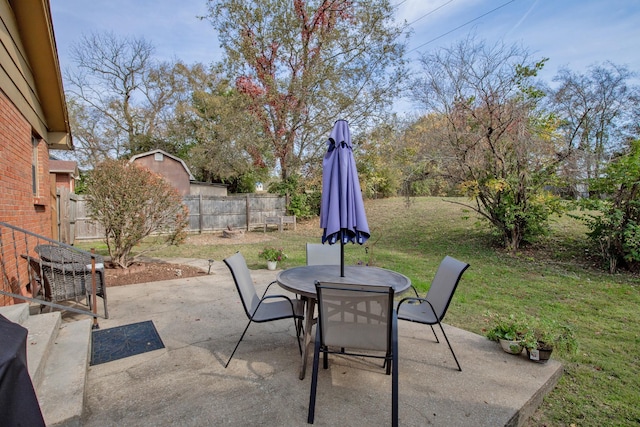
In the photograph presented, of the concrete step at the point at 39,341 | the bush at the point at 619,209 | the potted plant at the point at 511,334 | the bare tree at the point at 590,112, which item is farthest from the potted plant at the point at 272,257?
the bare tree at the point at 590,112

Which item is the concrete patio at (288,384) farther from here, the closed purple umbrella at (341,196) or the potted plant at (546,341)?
the closed purple umbrella at (341,196)

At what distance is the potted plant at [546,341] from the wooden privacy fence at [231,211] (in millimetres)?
11298

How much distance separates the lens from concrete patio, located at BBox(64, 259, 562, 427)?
2041 millimetres

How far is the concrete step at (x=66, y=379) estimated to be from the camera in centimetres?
186

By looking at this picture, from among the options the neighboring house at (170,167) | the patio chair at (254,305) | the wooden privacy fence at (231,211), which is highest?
the neighboring house at (170,167)

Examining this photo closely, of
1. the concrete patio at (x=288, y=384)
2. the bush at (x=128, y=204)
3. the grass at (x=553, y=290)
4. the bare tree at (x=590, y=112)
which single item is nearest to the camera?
the concrete patio at (x=288, y=384)

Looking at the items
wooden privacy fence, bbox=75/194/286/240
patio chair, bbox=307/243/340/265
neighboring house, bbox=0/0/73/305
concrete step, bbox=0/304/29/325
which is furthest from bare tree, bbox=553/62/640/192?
wooden privacy fence, bbox=75/194/286/240

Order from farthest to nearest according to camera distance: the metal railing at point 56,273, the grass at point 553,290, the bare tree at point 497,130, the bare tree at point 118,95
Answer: the bare tree at point 118,95, the bare tree at point 497,130, the metal railing at point 56,273, the grass at point 553,290

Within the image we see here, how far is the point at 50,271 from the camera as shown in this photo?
11.2 feet

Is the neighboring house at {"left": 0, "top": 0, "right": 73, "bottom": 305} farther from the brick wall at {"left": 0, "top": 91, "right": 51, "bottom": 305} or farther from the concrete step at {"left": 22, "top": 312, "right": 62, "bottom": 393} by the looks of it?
the concrete step at {"left": 22, "top": 312, "right": 62, "bottom": 393}

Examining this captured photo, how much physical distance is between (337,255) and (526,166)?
544 centimetres

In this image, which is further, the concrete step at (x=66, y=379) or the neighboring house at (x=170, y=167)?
the neighboring house at (x=170, y=167)

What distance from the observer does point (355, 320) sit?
7.14 ft

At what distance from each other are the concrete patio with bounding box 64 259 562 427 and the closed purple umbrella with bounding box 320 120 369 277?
117 centimetres
